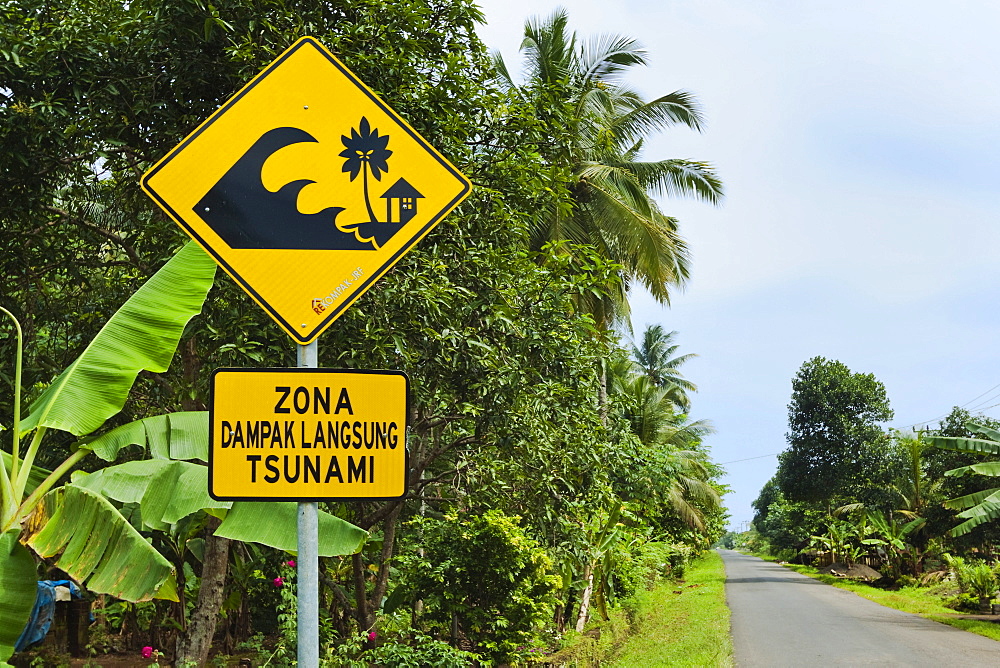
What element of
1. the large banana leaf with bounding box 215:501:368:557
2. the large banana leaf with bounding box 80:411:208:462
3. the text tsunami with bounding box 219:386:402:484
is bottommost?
the large banana leaf with bounding box 215:501:368:557

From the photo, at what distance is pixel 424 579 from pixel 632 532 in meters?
8.27

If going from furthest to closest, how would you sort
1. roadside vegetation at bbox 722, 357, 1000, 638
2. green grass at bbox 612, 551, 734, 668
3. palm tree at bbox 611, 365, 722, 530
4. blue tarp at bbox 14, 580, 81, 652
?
palm tree at bbox 611, 365, 722, 530 < roadside vegetation at bbox 722, 357, 1000, 638 < green grass at bbox 612, 551, 734, 668 < blue tarp at bbox 14, 580, 81, 652

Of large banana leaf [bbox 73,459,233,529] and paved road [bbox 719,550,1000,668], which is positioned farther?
paved road [bbox 719,550,1000,668]

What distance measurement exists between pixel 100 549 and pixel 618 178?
1352 cm

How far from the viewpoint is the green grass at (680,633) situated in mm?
10750

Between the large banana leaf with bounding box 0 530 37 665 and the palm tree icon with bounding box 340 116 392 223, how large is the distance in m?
3.89

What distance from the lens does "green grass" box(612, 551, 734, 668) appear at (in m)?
10.8

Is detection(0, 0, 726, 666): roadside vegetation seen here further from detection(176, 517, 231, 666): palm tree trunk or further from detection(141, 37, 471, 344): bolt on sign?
detection(141, 37, 471, 344): bolt on sign

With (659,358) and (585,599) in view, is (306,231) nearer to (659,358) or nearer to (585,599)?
(585,599)

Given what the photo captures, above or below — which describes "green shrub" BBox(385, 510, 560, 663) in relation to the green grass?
above

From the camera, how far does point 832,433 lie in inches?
1529

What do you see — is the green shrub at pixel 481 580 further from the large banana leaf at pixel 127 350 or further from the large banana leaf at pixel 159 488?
the large banana leaf at pixel 127 350

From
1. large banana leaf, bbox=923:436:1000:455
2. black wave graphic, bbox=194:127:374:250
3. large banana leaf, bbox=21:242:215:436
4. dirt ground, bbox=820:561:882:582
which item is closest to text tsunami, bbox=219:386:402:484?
black wave graphic, bbox=194:127:374:250

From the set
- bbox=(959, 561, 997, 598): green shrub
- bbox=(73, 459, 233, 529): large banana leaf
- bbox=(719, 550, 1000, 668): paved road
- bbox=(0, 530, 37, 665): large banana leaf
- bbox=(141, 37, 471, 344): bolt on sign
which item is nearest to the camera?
bbox=(141, 37, 471, 344): bolt on sign
